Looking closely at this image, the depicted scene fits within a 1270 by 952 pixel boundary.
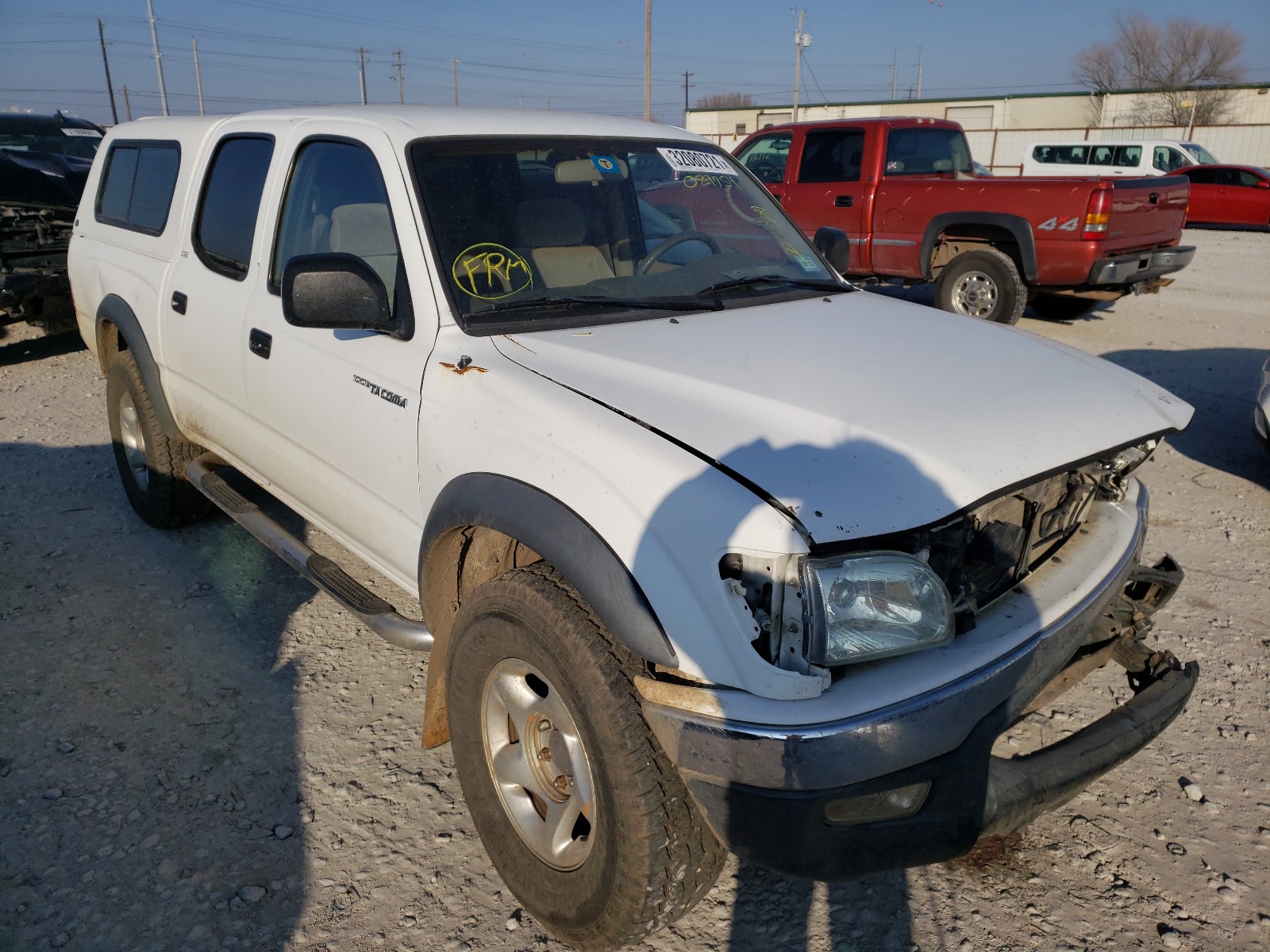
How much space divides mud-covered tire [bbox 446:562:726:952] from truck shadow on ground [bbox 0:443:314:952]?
0.64 metres

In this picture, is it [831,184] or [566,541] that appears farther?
[831,184]

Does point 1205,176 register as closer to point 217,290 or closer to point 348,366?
point 217,290

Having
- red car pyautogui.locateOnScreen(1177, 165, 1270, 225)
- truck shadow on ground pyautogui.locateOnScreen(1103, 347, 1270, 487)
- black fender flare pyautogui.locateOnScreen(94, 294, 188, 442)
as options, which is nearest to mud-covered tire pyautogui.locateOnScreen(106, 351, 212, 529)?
black fender flare pyautogui.locateOnScreen(94, 294, 188, 442)

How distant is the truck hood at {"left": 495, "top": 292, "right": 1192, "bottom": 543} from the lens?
1.90 m

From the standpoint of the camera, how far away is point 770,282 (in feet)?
10.6

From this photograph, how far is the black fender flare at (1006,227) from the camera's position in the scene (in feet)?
27.5

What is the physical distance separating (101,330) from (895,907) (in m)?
4.44

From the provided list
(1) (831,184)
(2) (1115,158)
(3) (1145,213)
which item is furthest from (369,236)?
(2) (1115,158)

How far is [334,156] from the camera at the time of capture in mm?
3113

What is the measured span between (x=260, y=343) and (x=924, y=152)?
321 inches

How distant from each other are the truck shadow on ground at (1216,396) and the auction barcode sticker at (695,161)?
3.26 m

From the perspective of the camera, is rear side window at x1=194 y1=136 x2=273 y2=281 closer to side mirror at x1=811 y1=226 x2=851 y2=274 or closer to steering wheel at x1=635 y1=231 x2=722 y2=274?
steering wheel at x1=635 y1=231 x2=722 y2=274

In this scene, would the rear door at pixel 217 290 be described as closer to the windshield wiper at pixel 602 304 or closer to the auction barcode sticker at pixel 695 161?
the windshield wiper at pixel 602 304

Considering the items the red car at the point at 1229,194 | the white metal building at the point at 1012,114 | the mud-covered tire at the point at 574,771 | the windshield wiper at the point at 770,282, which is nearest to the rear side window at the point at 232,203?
the windshield wiper at the point at 770,282
